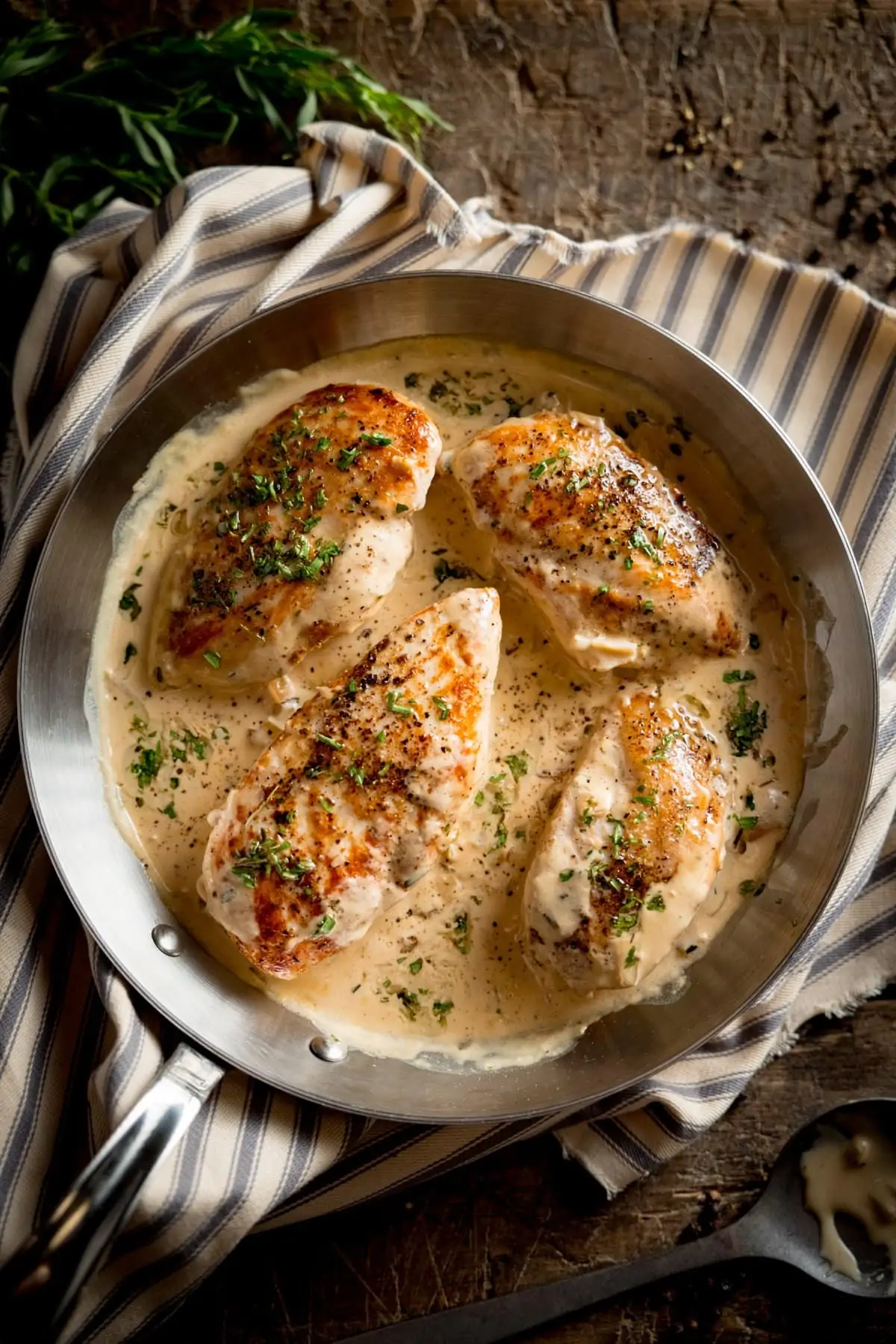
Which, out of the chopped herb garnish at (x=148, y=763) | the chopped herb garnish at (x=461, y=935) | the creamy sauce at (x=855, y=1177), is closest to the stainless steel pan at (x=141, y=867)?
the chopped herb garnish at (x=148, y=763)

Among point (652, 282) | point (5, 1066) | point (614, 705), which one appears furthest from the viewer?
point (652, 282)

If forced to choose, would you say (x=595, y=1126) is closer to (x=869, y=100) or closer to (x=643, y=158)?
(x=643, y=158)

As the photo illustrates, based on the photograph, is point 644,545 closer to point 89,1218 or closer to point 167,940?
point 167,940

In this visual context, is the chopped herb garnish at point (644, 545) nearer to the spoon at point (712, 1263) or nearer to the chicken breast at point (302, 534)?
the chicken breast at point (302, 534)

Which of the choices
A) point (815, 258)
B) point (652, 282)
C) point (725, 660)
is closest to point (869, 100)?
point (815, 258)

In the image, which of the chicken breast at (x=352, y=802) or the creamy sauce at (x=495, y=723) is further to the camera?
the creamy sauce at (x=495, y=723)

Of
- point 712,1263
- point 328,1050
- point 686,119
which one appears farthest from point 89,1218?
point 686,119
